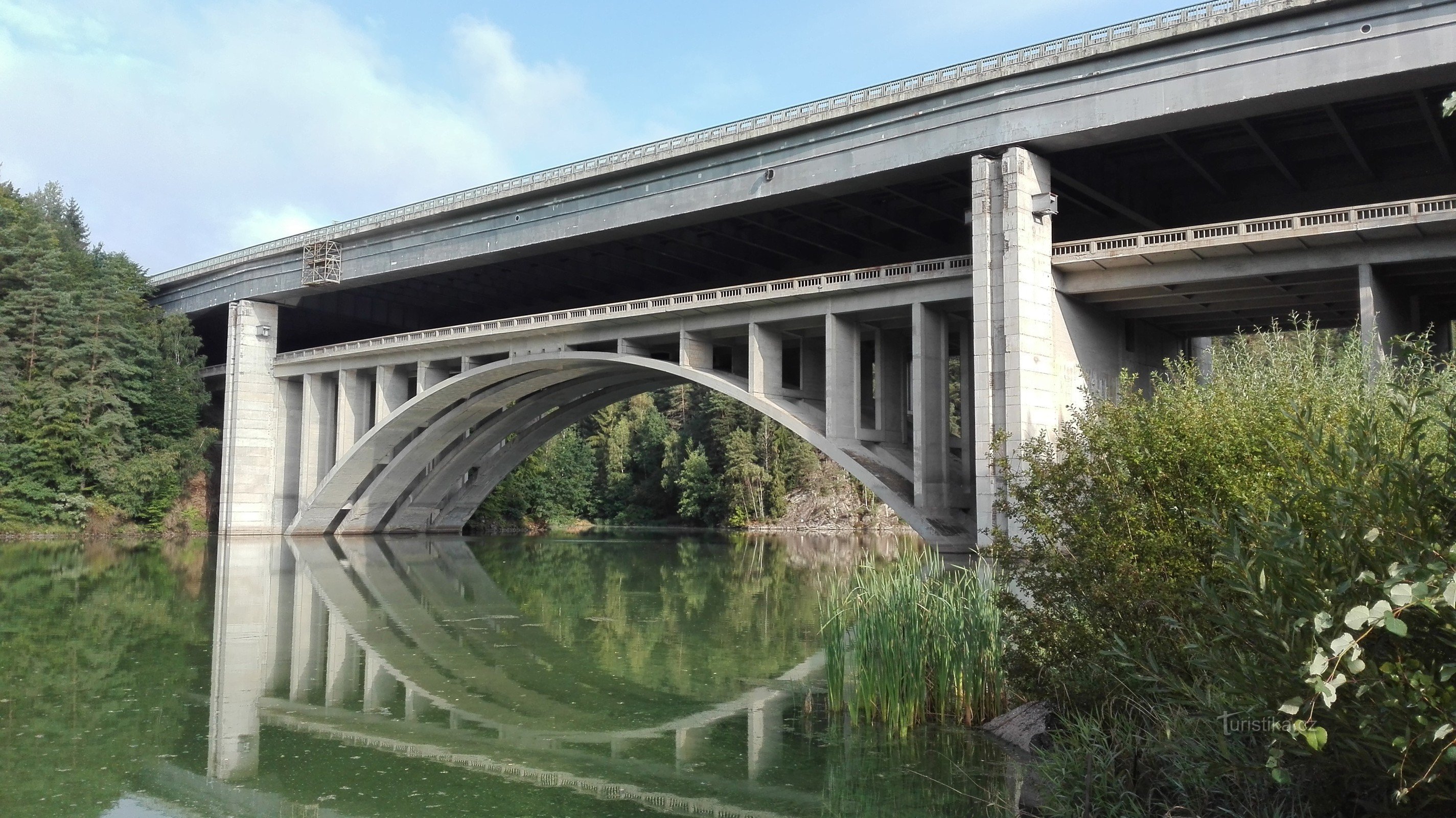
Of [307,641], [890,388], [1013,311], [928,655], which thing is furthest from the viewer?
[890,388]

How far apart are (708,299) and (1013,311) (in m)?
10.3

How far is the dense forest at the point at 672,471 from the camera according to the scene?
64.0 m

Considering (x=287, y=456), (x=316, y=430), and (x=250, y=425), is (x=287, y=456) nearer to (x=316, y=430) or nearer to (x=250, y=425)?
(x=250, y=425)

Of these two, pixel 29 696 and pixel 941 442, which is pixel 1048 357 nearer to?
pixel 941 442

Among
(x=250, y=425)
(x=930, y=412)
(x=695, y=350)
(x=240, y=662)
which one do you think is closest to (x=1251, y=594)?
(x=240, y=662)

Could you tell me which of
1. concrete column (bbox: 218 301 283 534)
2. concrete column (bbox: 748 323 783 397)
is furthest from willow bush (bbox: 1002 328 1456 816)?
concrete column (bbox: 218 301 283 534)

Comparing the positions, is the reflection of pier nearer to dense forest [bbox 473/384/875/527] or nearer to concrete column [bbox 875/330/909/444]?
concrete column [bbox 875/330/909/444]

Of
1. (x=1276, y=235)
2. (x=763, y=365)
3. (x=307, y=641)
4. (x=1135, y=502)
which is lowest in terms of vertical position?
(x=307, y=641)

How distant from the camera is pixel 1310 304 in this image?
79.3ft

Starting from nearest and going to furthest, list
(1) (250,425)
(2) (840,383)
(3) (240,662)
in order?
(3) (240,662), (2) (840,383), (1) (250,425)

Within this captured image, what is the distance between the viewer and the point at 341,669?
14.3 meters

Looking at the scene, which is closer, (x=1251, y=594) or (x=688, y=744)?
(x=1251, y=594)

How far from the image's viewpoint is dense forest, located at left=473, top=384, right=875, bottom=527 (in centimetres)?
6397

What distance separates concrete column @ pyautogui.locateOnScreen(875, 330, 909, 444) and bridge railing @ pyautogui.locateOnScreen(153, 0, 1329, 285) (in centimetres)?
631
